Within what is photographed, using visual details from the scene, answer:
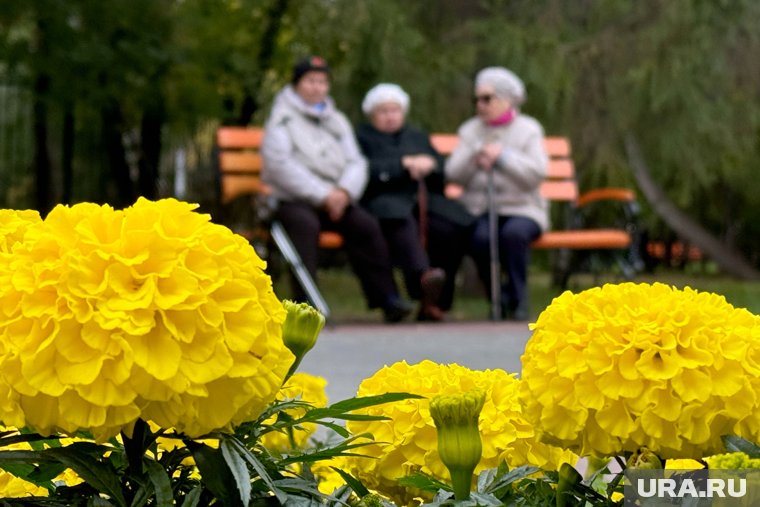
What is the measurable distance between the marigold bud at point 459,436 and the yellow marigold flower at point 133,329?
0.16 metres

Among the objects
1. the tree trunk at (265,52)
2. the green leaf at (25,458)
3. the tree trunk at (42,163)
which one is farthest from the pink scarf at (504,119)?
the green leaf at (25,458)

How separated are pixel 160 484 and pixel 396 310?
335 inches

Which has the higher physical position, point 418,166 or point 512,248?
point 418,166

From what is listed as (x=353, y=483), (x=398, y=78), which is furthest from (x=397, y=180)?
(x=353, y=483)

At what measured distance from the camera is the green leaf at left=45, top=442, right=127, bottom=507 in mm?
1072

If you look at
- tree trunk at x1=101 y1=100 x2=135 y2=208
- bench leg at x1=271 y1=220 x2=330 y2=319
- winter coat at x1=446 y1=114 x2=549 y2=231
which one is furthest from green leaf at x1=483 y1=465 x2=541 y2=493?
tree trunk at x1=101 y1=100 x2=135 y2=208

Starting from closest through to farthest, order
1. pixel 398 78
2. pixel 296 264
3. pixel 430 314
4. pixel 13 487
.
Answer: pixel 13 487 < pixel 296 264 < pixel 430 314 < pixel 398 78

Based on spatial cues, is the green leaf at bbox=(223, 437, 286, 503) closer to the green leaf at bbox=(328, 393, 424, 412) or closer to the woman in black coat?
the green leaf at bbox=(328, 393, 424, 412)

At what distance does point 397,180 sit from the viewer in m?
9.62

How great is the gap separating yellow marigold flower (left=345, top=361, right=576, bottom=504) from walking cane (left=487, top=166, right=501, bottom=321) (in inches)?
314

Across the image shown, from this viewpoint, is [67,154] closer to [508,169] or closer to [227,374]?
[508,169]

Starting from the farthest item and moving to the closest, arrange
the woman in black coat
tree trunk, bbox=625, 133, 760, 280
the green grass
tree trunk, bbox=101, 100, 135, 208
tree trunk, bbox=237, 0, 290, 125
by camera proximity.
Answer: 1. tree trunk, bbox=625, 133, 760, 280
2. tree trunk, bbox=237, 0, 290, 125
3. tree trunk, bbox=101, 100, 135, 208
4. the green grass
5. the woman in black coat

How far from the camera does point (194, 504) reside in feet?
3.56

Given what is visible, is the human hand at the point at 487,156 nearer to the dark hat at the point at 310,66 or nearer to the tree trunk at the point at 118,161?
the dark hat at the point at 310,66
